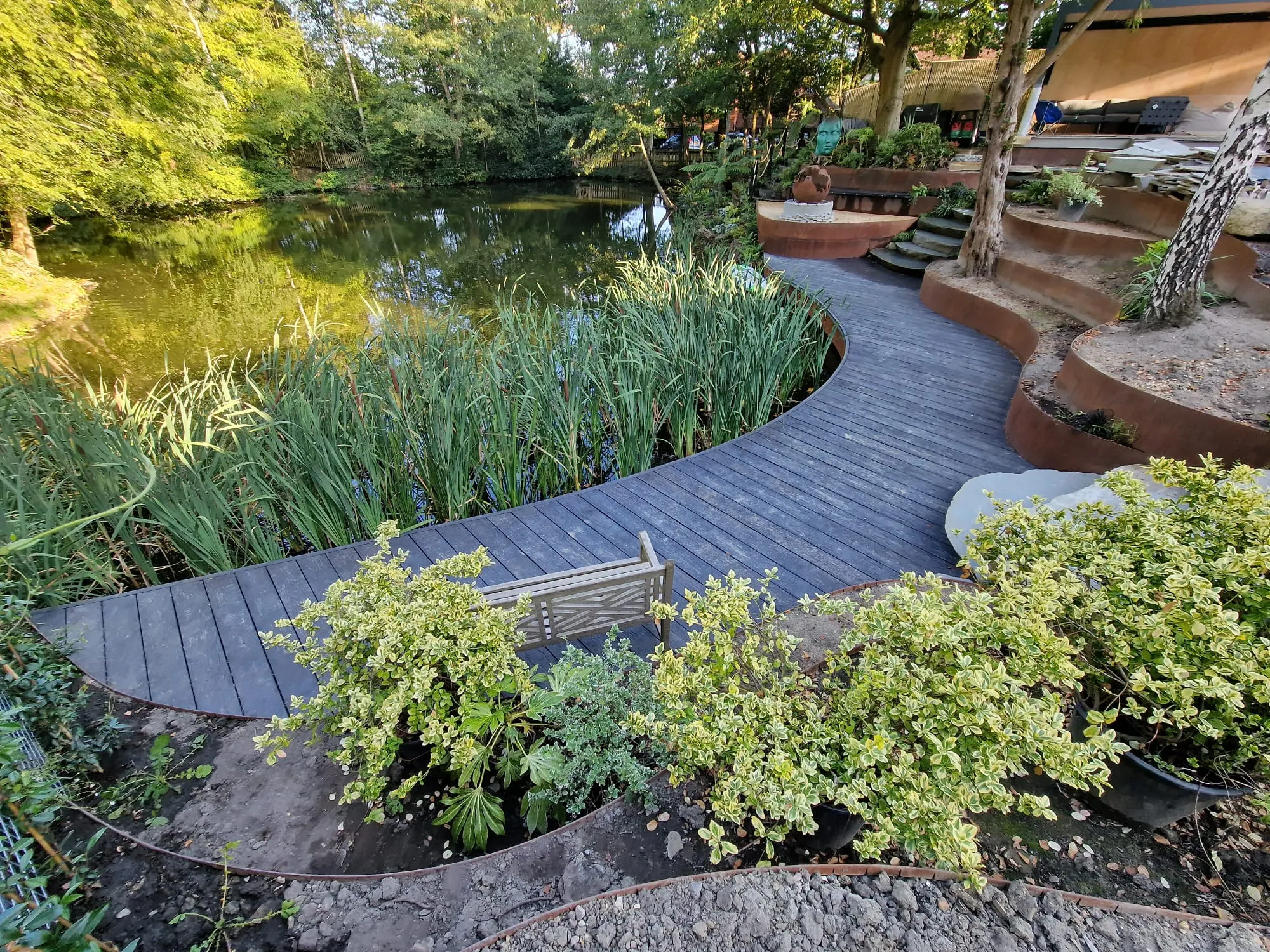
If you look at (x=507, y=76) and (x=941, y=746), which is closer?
(x=941, y=746)

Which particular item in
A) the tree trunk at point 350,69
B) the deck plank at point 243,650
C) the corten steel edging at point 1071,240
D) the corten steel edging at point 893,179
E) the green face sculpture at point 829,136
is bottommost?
the deck plank at point 243,650

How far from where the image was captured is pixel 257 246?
39.9 ft

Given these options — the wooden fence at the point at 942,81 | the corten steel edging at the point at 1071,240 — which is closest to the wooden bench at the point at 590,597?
the corten steel edging at the point at 1071,240

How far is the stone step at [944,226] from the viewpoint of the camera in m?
7.11

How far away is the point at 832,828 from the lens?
1355 millimetres

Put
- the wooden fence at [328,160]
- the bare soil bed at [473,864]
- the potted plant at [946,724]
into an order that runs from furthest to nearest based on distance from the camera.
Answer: the wooden fence at [328,160] → the bare soil bed at [473,864] → the potted plant at [946,724]

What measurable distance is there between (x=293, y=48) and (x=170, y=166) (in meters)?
8.33

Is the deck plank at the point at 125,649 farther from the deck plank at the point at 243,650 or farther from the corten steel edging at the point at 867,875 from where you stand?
the corten steel edging at the point at 867,875

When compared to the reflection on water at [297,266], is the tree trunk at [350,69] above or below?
above

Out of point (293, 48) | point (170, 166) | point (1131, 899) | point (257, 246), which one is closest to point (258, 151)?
point (293, 48)

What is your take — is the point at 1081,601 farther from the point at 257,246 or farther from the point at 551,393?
the point at 257,246

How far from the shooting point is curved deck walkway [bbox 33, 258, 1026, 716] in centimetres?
215

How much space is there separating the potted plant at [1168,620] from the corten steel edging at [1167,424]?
48.8 inches

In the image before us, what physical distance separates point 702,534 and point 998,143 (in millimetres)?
5101
